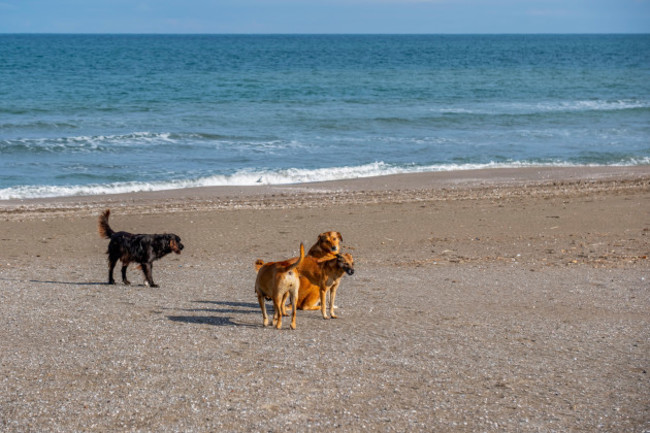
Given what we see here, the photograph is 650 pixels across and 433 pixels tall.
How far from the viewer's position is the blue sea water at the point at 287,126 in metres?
24.8

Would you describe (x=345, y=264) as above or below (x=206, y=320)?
above

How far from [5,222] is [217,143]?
1373cm

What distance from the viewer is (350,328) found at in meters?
9.14

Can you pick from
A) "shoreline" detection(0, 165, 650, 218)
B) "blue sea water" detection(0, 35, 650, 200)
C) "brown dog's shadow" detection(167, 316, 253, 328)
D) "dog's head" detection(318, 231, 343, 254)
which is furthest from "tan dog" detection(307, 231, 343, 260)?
"blue sea water" detection(0, 35, 650, 200)

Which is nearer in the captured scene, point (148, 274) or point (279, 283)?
point (279, 283)

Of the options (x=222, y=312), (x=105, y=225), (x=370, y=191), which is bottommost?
(x=222, y=312)

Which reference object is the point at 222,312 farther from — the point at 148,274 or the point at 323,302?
the point at 148,274

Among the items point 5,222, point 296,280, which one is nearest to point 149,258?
point 296,280

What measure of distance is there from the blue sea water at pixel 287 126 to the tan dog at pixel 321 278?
12.9 metres

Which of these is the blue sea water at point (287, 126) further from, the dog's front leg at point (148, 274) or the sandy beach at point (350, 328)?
the dog's front leg at point (148, 274)

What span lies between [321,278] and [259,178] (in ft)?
48.0

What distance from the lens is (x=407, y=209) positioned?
17.7 m

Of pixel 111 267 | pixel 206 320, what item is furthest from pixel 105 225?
pixel 206 320

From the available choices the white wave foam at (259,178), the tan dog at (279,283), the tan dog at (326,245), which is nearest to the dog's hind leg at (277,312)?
the tan dog at (279,283)
